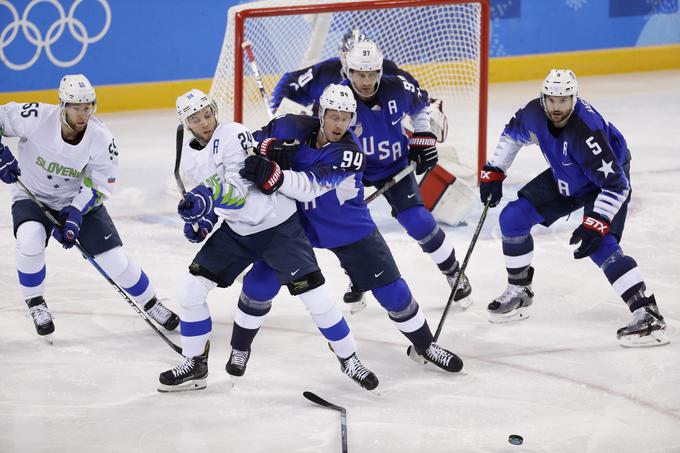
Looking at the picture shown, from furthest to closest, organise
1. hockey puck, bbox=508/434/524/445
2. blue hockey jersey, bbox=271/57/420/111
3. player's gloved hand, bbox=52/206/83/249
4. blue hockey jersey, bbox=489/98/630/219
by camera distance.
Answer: blue hockey jersey, bbox=271/57/420/111, player's gloved hand, bbox=52/206/83/249, blue hockey jersey, bbox=489/98/630/219, hockey puck, bbox=508/434/524/445

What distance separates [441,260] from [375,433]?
1244 mm

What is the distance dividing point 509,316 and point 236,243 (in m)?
1.25

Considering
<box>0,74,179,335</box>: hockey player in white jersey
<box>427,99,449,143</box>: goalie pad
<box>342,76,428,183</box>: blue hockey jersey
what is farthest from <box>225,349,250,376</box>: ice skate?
<box>427,99,449,143</box>: goalie pad

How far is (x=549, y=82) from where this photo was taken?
3545 mm

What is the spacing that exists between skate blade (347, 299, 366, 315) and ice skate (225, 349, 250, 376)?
2.67 ft

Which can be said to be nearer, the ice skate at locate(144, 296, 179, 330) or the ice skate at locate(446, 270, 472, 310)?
the ice skate at locate(144, 296, 179, 330)

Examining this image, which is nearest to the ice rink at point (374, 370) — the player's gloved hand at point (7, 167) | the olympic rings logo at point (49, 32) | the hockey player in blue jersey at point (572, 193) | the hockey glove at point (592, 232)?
the hockey player in blue jersey at point (572, 193)

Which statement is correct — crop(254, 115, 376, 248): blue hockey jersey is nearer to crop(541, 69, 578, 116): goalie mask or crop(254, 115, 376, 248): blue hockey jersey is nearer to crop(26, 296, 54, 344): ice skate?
crop(541, 69, 578, 116): goalie mask

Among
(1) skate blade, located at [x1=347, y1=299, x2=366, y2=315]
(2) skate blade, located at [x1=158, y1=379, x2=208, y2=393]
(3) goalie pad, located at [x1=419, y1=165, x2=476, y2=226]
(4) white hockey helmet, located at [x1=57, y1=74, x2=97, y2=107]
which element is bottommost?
(3) goalie pad, located at [x1=419, y1=165, x2=476, y2=226]

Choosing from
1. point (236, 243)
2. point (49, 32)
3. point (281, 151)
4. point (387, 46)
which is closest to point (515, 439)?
point (236, 243)

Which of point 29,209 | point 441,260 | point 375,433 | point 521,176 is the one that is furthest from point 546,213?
point 521,176

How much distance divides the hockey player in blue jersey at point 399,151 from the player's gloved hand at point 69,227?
1.10m

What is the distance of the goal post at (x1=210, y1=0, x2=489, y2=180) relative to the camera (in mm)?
5438

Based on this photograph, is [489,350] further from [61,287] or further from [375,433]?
[61,287]
